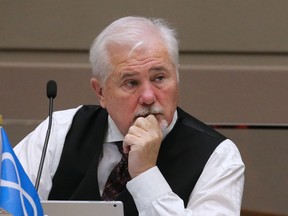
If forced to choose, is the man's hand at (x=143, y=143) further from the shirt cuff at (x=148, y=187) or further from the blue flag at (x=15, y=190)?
the blue flag at (x=15, y=190)

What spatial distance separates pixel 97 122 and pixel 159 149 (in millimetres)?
332

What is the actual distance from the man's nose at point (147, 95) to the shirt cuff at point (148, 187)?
0.23 metres

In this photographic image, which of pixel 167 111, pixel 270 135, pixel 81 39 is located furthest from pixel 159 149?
pixel 81 39

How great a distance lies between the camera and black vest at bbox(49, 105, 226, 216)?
136 inches

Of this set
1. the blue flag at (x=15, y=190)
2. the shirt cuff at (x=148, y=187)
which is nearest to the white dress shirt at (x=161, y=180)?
the shirt cuff at (x=148, y=187)

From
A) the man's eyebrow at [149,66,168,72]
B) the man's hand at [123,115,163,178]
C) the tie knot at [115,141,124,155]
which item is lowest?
the tie knot at [115,141,124,155]

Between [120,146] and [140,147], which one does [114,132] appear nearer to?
[120,146]

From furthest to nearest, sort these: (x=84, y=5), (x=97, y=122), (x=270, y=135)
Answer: (x=84, y=5)
(x=270, y=135)
(x=97, y=122)

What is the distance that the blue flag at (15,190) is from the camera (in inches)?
113

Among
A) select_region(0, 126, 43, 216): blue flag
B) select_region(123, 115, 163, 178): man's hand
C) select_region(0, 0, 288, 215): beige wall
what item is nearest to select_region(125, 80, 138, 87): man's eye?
select_region(123, 115, 163, 178): man's hand

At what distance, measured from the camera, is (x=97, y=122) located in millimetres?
3773

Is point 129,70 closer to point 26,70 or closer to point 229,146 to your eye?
point 229,146

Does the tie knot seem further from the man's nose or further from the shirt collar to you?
the man's nose

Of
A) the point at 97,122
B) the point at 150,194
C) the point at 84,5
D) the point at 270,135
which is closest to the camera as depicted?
the point at 150,194
